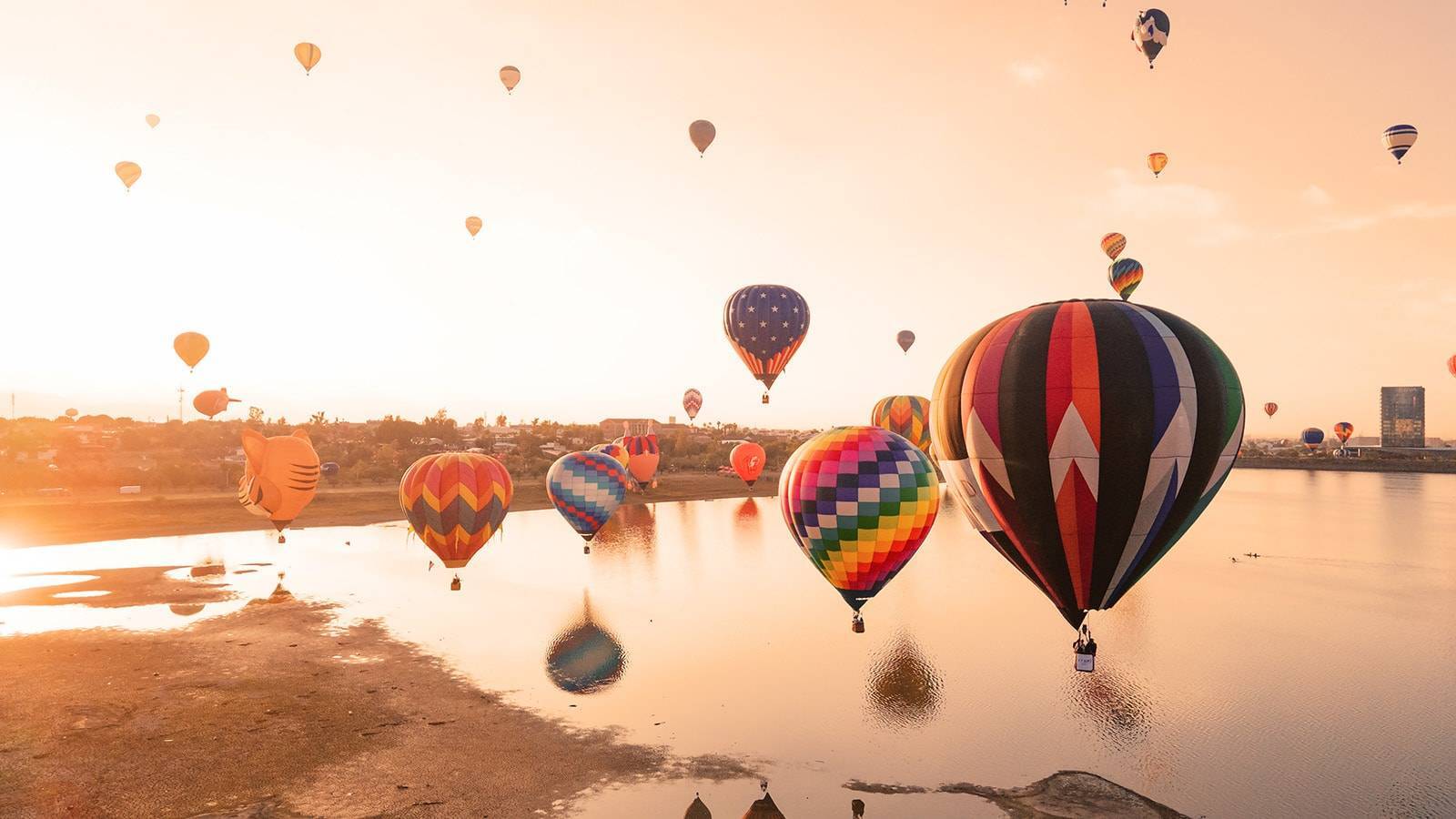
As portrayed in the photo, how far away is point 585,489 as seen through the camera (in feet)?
99.8

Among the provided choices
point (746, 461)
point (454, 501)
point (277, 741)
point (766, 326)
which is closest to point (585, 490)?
point (454, 501)

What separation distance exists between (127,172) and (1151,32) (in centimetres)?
4511

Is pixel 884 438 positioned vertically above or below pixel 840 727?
above

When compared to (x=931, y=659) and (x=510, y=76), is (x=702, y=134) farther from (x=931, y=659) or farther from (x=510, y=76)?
(x=931, y=659)

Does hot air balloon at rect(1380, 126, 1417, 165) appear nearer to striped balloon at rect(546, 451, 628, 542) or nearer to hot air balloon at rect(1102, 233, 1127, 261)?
hot air balloon at rect(1102, 233, 1127, 261)

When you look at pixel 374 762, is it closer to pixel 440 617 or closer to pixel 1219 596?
pixel 440 617

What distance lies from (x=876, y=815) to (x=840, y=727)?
3275 millimetres

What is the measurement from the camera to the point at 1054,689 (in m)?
16.2

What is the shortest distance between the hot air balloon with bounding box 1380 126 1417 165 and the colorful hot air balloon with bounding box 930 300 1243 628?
3479 centimetres

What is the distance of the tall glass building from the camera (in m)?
192

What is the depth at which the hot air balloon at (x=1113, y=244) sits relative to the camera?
48.9 m

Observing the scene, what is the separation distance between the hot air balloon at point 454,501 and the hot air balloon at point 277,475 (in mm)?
8084

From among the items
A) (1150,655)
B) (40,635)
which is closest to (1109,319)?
(1150,655)

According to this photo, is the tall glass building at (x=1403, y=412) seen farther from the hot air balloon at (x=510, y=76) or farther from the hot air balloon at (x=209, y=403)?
the hot air balloon at (x=209, y=403)
